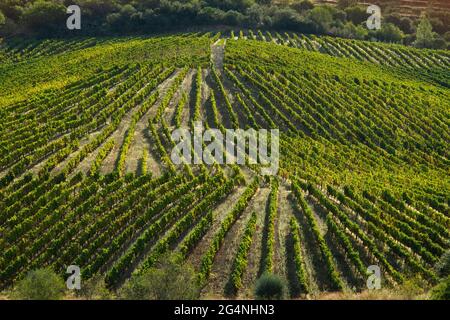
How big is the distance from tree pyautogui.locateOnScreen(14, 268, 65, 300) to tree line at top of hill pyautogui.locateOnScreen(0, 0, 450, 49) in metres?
66.2

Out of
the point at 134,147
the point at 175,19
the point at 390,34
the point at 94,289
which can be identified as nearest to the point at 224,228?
the point at 94,289

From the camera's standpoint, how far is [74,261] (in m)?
23.5

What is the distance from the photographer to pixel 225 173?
32906 millimetres

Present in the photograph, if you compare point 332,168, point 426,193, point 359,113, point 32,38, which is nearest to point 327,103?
point 359,113

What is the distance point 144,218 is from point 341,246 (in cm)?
1055

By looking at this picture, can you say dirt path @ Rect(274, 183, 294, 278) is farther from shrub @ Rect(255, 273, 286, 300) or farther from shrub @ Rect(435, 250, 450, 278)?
shrub @ Rect(435, 250, 450, 278)

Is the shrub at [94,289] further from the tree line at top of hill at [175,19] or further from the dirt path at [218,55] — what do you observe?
the tree line at top of hill at [175,19]

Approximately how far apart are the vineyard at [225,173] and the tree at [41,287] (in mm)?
3492

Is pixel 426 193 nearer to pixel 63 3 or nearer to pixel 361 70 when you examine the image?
pixel 361 70

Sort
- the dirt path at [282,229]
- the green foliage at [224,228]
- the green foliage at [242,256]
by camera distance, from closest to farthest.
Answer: the green foliage at [242,256], the green foliage at [224,228], the dirt path at [282,229]

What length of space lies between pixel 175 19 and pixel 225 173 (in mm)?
53450

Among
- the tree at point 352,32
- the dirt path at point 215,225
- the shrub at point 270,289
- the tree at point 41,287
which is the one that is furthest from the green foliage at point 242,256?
the tree at point 352,32

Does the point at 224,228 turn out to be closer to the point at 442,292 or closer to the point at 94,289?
the point at 94,289

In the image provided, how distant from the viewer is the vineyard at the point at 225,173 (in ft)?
78.9
